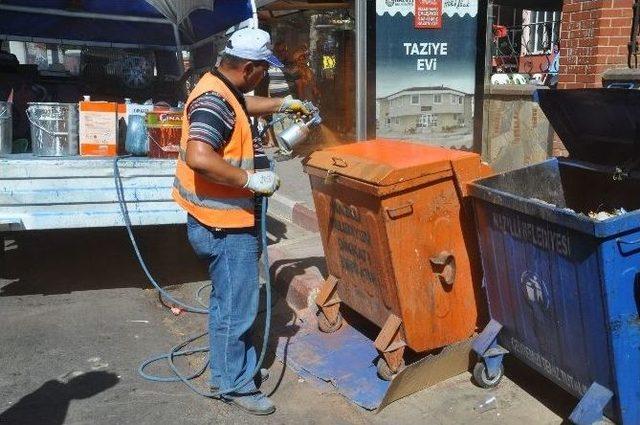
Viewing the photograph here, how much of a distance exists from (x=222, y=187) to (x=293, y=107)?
39.2 inches

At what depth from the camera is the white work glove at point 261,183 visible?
10.8 ft

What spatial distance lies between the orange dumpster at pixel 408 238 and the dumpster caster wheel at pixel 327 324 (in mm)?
491

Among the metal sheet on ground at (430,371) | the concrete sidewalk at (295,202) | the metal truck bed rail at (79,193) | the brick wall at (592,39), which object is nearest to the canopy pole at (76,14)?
the concrete sidewalk at (295,202)

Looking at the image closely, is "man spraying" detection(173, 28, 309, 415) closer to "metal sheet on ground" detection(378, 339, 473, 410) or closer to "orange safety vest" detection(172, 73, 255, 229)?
"orange safety vest" detection(172, 73, 255, 229)

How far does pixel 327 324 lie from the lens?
453 cm

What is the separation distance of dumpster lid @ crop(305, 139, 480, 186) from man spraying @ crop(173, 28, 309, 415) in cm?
50

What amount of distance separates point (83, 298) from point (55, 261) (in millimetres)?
1239

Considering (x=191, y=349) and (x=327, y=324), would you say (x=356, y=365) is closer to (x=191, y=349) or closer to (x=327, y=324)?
(x=327, y=324)

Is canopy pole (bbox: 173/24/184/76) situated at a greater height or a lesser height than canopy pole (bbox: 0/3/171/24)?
lesser

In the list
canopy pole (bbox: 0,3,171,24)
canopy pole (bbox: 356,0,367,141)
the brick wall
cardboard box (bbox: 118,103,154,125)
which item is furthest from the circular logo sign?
canopy pole (bbox: 0,3,171,24)

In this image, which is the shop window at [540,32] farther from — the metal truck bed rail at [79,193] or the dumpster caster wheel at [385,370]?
the dumpster caster wheel at [385,370]

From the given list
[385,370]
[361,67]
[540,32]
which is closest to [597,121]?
[385,370]

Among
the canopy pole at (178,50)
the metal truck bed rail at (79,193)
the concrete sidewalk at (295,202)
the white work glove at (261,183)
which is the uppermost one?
the canopy pole at (178,50)

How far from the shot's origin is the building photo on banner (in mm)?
6770
